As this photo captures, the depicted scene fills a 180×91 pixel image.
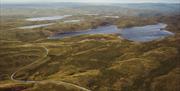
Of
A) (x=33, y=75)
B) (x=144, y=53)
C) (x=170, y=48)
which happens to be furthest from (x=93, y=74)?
(x=170, y=48)

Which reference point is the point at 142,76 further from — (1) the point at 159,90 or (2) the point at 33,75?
(2) the point at 33,75

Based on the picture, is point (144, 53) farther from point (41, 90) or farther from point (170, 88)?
point (41, 90)

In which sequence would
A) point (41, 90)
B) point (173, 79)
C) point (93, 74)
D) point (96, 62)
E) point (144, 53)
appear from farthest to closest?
1. point (144, 53)
2. point (96, 62)
3. point (93, 74)
4. point (173, 79)
5. point (41, 90)

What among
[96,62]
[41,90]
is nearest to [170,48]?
[96,62]

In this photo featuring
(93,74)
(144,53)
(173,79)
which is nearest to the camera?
(173,79)

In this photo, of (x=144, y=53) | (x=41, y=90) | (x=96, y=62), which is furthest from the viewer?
(x=144, y=53)

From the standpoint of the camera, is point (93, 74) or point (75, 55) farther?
point (75, 55)

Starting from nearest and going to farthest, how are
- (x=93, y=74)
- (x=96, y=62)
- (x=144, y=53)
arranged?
(x=93, y=74), (x=96, y=62), (x=144, y=53)

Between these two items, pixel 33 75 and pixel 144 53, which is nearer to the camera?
pixel 33 75

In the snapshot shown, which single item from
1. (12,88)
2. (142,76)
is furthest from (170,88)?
(12,88)
